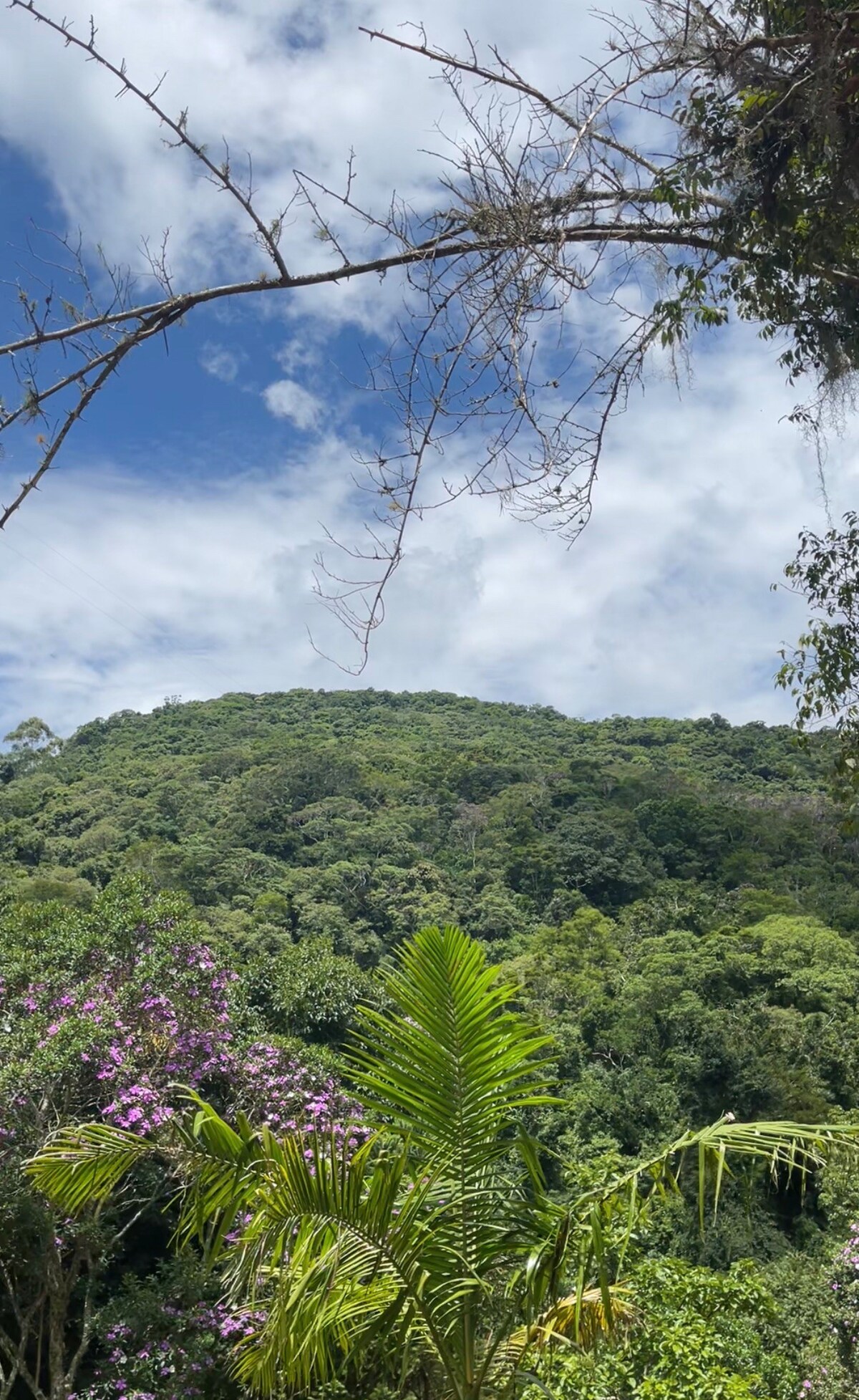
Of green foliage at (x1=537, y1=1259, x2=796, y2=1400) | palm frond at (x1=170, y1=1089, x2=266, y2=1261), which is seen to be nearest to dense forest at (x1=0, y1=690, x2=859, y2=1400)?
green foliage at (x1=537, y1=1259, x2=796, y2=1400)

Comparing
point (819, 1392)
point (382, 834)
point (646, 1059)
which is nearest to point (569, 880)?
point (382, 834)

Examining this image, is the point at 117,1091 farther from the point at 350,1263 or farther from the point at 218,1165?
the point at 350,1263

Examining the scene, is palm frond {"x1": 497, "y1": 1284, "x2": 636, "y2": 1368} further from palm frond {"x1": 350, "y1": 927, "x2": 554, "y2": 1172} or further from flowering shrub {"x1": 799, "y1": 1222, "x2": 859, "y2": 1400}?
flowering shrub {"x1": 799, "y1": 1222, "x2": 859, "y2": 1400}

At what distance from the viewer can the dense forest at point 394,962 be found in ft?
19.3

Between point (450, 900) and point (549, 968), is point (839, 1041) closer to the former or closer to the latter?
point (549, 968)

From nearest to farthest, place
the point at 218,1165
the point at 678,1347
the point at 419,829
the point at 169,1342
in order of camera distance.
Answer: the point at 218,1165 → the point at 678,1347 → the point at 169,1342 → the point at 419,829

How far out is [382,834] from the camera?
107ft

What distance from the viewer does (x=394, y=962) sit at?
6.83 meters

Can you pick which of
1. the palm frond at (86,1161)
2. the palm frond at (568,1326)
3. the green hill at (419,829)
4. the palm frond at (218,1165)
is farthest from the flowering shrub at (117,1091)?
the green hill at (419,829)

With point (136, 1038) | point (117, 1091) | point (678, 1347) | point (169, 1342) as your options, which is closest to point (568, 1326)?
point (678, 1347)

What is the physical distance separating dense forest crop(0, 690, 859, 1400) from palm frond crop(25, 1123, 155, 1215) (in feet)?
1.11

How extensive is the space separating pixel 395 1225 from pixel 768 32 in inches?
96.9

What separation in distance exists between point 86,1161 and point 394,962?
4.22 metres

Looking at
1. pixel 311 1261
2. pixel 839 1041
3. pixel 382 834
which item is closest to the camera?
pixel 311 1261
